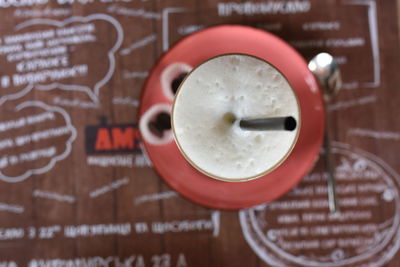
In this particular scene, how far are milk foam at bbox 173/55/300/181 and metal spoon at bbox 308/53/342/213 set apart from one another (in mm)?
168

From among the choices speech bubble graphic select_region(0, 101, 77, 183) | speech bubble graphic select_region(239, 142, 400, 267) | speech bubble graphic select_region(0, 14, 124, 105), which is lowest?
speech bubble graphic select_region(239, 142, 400, 267)

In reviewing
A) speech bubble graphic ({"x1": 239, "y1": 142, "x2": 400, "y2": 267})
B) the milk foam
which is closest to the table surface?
speech bubble graphic ({"x1": 239, "y1": 142, "x2": 400, "y2": 267})

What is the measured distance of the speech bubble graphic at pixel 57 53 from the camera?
2.40 feet

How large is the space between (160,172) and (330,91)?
37 centimetres

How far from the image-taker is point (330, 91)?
715mm

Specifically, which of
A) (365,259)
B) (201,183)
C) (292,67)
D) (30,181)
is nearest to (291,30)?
(292,67)

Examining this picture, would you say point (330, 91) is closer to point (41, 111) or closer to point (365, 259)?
point (365, 259)

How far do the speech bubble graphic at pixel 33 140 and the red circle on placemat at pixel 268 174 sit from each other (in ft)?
0.56

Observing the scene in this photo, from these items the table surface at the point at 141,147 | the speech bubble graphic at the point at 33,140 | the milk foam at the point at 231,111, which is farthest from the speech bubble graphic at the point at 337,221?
the speech bubble graphic at the point at 33,140

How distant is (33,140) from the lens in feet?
2.38

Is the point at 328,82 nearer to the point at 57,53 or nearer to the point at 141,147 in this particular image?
the point at 141,147

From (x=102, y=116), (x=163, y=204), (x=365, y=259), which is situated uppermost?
(x=102, y=116)

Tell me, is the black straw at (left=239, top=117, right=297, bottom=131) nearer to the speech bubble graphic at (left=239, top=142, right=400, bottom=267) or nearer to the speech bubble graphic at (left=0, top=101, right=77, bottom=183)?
the speech bubble graphic at (left=239, top=142, right=400, bottom=267)

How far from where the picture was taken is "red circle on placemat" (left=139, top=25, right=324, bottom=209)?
0.68m
